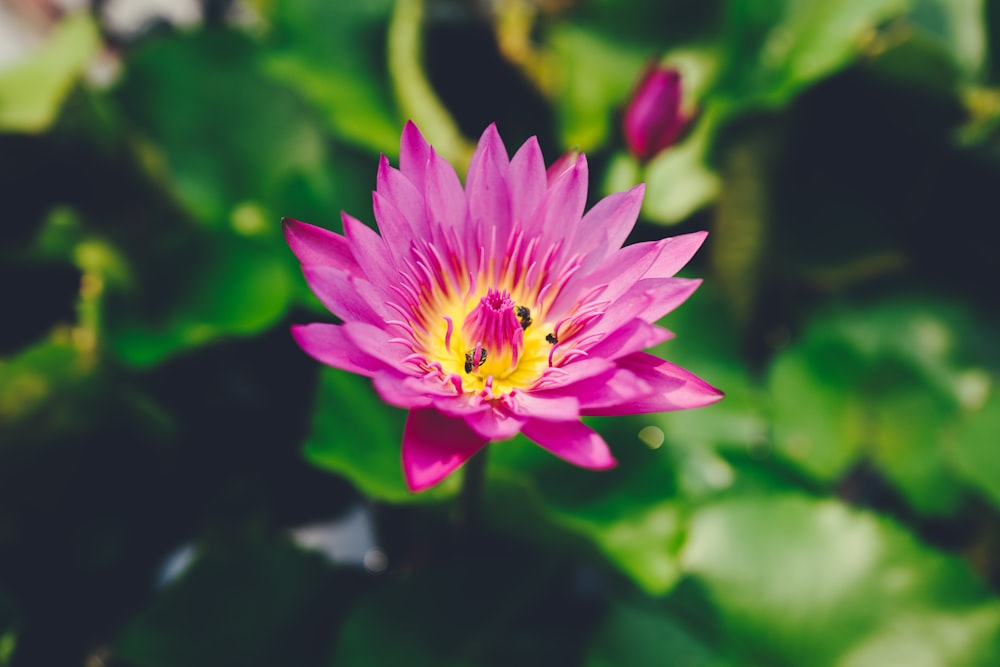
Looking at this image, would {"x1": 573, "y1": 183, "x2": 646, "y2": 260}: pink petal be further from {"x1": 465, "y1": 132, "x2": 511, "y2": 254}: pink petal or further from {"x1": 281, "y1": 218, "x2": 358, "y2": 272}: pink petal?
{"x1": 281, "y1": 218, "x2": 358, "y2": 272}: pink petal

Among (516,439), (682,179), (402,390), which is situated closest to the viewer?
(402,390)

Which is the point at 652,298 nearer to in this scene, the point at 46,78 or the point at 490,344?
the point at 490,344

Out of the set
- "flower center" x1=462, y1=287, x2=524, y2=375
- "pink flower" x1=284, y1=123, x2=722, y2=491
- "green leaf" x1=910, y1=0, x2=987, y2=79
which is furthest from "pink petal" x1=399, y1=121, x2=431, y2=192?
"green leaf" x1=910, y1=0, x2=987, y2=79

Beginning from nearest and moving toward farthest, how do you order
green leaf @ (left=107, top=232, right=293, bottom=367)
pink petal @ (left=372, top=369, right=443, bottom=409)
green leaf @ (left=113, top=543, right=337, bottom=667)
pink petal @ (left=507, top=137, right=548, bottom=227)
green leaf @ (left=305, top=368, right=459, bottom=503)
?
pink petal @ (left=372, top=369, right=443, bottom=409)
pink petal @ (left=507, top=137, right=548, bottom=227)
green leaf @ (left=305, top=368, right=459, bottom=503)
green leaf @ (left=113, top=543, right=337, bottom=667)
green leaf @ (left=107, top=232, right=293, bottom=367)

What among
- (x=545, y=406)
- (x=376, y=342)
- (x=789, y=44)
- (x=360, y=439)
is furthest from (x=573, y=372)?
(x=789, y=44)

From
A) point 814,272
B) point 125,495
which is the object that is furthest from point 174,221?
point 814,272

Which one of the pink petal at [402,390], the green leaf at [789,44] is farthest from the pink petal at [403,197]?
the green leaf at [789,44]
